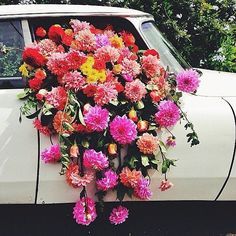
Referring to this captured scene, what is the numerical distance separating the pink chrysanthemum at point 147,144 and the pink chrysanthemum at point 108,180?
0.26m

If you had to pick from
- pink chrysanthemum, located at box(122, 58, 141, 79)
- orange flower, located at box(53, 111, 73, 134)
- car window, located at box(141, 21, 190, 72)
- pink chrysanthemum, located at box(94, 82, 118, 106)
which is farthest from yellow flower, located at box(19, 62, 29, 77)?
car window, located at box(141, 21, 190, 72)

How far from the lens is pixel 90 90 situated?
3199mm

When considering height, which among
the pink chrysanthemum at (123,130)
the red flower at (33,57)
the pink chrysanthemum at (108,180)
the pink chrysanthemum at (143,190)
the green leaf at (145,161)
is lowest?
the pink chrysanthemum at (143,190)

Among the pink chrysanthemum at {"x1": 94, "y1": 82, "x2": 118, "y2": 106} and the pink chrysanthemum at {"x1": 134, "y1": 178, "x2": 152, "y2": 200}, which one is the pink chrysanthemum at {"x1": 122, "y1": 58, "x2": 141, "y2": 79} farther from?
the pink chrysanthemum at {"x1": 134, "y1": 178, "x2": 152, "y2": 200}

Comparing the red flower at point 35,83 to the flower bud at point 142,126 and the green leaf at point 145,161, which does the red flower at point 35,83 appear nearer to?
the flower bud at point 142,126

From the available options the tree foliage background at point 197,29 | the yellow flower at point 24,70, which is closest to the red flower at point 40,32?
the yellow flower at point 24,70

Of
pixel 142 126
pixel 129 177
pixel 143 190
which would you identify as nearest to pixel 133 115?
pixel 142 126

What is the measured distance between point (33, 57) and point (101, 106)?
0.55m

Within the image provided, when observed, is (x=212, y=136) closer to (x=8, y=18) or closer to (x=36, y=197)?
(x=36, y=197)

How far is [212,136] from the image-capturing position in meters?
3.33

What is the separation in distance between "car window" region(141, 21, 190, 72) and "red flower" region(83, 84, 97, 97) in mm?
617

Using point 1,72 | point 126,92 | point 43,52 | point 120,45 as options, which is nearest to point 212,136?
point 126,92

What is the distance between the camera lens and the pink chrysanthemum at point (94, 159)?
3.20 meters

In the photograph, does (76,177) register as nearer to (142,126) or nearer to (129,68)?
(142,126)
